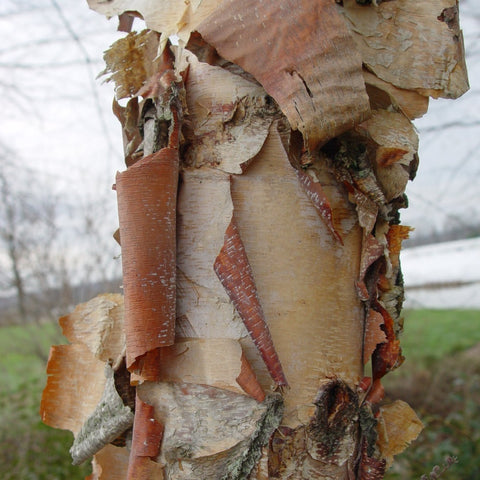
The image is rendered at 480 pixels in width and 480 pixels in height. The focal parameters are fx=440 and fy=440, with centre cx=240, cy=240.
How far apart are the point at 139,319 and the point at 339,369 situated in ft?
0.99

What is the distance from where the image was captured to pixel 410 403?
420 cm

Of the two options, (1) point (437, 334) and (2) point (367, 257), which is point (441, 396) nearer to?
(1) point (437, 334)

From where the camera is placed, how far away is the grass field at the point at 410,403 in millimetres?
3248

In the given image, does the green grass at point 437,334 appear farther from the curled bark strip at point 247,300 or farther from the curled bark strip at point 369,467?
the curled bark strip at point 247,300

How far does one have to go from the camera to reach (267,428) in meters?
0.60

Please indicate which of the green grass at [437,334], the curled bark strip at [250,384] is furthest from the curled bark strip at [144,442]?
the green grass at [437,334]

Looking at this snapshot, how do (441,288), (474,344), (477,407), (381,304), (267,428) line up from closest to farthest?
(267,428), (381,304), (477,407), (474,344), (441,288)

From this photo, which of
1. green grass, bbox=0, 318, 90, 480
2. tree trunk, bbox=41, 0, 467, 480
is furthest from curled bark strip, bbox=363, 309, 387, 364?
green grass, bbox=0, 318, 90, 480

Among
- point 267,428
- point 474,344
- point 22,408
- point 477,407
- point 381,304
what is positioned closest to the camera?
point 267,428

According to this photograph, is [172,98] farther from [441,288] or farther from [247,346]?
[441,288]

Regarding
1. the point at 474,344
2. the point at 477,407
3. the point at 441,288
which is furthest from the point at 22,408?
the point at 441,288

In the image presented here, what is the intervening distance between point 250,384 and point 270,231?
0.21 metres

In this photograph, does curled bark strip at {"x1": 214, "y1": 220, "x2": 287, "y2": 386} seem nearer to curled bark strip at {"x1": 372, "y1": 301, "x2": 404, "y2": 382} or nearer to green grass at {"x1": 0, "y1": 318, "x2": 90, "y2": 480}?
curled bark strip at {"x1": 372, "y1": 301, "x2": 404, "y2": 382}

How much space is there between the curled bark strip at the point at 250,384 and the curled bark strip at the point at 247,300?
26 millimetres
